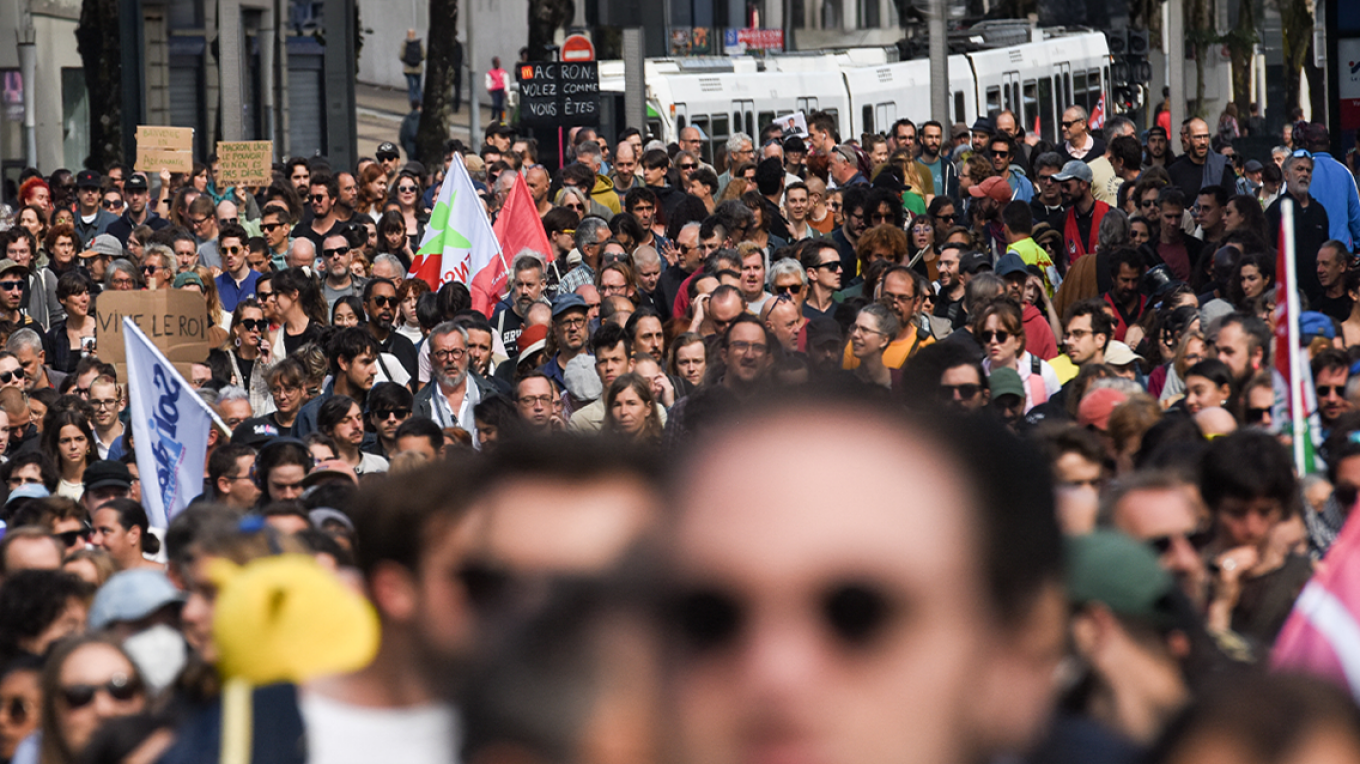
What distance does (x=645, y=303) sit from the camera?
12648 millimetres

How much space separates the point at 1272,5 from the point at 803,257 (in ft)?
124

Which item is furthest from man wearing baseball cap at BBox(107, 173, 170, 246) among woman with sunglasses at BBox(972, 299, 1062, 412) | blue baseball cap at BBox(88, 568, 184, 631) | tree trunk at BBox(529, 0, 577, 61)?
tree trunk at BBox(529, 0, 577, 61)

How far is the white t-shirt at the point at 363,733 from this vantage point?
1.48 metres

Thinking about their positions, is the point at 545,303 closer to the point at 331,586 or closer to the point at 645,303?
the point at 645,303

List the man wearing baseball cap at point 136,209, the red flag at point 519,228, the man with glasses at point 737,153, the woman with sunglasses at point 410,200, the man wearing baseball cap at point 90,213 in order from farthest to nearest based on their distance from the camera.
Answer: the man with glasses at point 737,153, the man wearing baseball cap at point 90,213, the man wearing baseball cap at point 136,209, the woman with sunglasses at point 410,200, the red flag at point 519,228

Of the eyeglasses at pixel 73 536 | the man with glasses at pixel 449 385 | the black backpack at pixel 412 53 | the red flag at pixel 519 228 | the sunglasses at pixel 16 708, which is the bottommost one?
the eyeglasses at pixel 73 536

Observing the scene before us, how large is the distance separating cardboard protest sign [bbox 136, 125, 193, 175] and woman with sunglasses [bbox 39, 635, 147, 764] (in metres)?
16.7

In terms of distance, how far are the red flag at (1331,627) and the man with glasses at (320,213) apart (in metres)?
14.0

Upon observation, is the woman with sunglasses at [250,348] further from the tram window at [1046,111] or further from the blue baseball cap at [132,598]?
the tram window at [1046,111]

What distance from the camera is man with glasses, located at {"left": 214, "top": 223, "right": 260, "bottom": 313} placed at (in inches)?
564

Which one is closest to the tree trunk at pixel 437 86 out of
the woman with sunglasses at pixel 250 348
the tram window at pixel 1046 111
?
the tram window at pixel 1046 111

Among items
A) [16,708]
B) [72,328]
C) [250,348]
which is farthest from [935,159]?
[16,708]

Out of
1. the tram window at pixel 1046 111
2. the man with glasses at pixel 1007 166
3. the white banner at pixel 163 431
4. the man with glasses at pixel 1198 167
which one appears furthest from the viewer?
the tram window at pixel 1046 111

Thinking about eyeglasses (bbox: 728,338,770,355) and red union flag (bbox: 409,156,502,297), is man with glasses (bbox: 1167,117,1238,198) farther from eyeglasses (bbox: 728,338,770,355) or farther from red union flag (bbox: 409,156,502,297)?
eyeglasses (bbox: 728,338,770,355)
